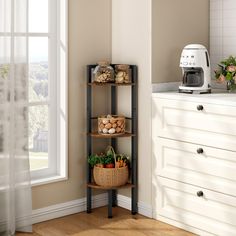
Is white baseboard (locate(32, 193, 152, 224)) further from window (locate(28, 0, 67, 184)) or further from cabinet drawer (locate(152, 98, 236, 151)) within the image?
cabinet drawer (locate(152, 98, 236, 151))

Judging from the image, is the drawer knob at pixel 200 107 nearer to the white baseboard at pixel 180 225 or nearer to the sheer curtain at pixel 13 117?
the white baseboard at pixel 180 225

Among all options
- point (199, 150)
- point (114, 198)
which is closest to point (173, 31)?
point (199, 150)

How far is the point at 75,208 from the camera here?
13.1 ft

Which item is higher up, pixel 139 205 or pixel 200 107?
pixel 200 107

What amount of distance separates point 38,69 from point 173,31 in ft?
3.37

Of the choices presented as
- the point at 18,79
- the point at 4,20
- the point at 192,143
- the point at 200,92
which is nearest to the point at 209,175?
the point at 192,143

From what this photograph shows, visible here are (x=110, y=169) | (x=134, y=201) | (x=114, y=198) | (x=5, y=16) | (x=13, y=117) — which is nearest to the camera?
(x=5, y=16)

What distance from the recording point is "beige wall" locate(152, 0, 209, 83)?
3.76 m

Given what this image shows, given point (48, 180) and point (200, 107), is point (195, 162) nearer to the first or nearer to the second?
point (200, 107)

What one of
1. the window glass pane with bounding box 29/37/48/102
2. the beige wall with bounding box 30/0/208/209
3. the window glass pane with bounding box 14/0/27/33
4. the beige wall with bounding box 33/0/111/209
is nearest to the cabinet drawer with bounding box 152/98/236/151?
the beige wall with bounding box 30/0/208/209

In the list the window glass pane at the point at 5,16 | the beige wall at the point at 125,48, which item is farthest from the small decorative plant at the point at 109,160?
the window glass pane at the point at 5,16

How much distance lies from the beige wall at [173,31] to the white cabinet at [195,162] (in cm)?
28

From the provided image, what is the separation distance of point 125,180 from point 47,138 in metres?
0.66

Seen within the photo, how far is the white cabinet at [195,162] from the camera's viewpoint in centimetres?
329
